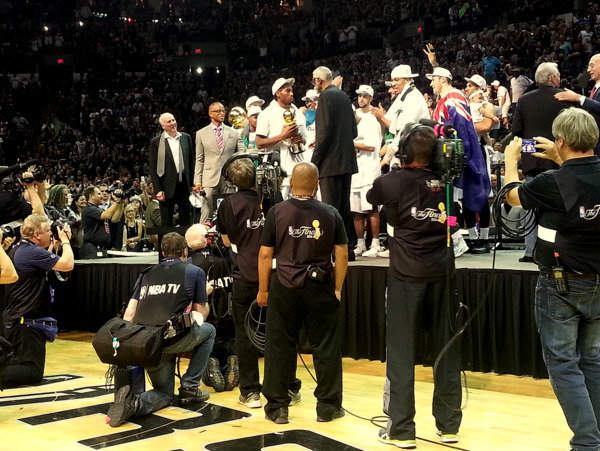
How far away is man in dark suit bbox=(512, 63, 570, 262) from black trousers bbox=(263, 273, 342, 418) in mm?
2484

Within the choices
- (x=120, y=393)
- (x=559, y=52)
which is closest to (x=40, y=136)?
(x=559, y=52)

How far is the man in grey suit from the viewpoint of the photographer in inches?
350

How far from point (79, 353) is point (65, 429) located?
343 centimetres

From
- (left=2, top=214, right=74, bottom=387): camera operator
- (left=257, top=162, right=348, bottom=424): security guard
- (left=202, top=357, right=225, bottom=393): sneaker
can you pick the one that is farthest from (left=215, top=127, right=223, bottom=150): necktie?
(left=257, top=162, right=348, bottom=424): security guard

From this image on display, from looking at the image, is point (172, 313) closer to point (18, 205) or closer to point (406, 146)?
point (406, 146)

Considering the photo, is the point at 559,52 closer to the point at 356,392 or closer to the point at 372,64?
the point at 372,64

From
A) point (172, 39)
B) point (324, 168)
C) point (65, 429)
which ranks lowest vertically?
point (65, 429)

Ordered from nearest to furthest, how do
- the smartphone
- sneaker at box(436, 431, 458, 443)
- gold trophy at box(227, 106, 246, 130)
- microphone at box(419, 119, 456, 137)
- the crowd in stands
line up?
the smartphone
sneaker at box(436, 431, 458, 443)
microphone at box(419, 119, 456, 137)
gold trophy at box(227, 106, 246, 130)
the crowd in stands

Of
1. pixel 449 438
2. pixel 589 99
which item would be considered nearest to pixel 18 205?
pixel 449 438

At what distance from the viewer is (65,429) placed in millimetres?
5590

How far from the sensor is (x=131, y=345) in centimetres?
573

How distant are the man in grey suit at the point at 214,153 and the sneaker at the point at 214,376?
2454 millimetres

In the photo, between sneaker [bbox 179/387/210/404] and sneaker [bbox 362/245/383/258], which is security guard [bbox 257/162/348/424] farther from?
sneaker [bbox 362/245/383/258]

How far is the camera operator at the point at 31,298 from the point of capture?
23.7 ft
